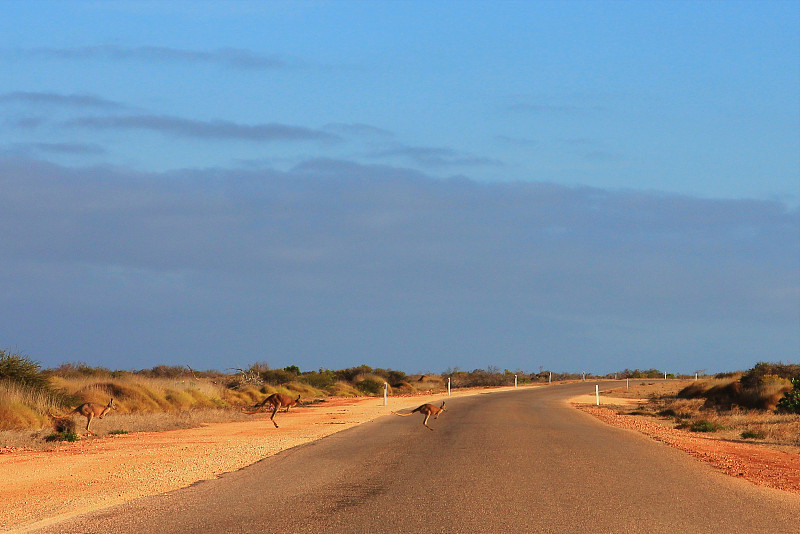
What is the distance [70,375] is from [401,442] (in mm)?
23799

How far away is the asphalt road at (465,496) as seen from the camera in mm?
9523

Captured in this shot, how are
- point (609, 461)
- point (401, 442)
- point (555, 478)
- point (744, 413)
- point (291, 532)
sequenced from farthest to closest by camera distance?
point (744, 413) < point (401, 442) < point (609, 461) < point (555, 478) < point (291, 532)

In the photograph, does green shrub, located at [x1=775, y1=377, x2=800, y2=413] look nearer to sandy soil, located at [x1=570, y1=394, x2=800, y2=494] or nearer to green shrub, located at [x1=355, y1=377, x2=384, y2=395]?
sandy soil, located at [x1=570, y1=394, x2=800, y2=494]

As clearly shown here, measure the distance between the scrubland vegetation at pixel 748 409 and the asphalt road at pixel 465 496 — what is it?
352 inches

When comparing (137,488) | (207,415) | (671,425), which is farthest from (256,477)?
(671,425)

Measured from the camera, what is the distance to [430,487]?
40.7ft

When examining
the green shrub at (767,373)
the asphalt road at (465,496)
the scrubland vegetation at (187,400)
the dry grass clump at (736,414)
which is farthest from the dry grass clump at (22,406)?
the green shrub at (767,373)

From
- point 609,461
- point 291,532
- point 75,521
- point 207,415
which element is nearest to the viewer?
point 291,532

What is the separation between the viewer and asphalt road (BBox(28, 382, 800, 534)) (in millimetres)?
9523

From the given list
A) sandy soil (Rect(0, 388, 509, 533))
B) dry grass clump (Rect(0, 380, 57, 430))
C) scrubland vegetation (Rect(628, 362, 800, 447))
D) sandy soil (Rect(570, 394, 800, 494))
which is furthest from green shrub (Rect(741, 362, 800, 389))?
dry grass clump (Rect(0, 380, 57, 430))

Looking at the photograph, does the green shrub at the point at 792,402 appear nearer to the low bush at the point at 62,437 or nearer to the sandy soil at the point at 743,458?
the sandy soil at the point at 743,458

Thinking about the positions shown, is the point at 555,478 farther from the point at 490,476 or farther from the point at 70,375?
the point at 70,375

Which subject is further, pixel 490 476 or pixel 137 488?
pixel 490 476

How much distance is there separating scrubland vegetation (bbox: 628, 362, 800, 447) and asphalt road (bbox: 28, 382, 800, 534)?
29.4ft
